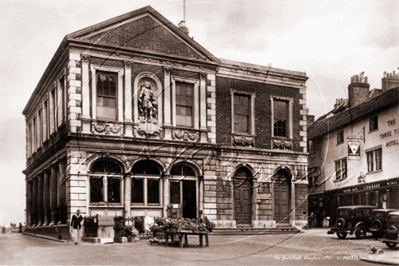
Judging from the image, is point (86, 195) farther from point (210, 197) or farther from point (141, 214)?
point (210, 197)

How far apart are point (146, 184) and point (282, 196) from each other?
226 inches

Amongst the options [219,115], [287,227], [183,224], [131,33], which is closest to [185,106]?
[219,115]

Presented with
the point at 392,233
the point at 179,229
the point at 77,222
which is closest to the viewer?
the point at 392,233

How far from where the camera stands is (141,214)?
19641 mm

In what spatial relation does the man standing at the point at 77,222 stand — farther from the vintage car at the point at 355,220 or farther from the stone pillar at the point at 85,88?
the vintage car at the point at 355,220

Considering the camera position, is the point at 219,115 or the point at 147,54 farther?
the point at 219,115

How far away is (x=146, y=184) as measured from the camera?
64.7ft

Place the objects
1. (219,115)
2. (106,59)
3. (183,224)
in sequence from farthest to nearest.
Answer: (219,115)
(106,59)
(183,224)

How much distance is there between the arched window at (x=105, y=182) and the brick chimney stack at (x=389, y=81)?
1012 cm

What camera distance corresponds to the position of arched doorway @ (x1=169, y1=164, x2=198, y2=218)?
20109 mm

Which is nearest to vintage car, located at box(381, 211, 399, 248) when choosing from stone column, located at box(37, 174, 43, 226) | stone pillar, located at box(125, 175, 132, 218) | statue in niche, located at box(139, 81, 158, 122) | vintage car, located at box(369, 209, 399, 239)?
vintage car, located at box(369, 209, 399, 239)

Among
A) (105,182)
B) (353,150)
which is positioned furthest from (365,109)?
(105,182)

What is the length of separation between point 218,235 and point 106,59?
8438 millimetres

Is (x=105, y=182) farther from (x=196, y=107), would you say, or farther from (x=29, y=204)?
(x=29, y=204)
